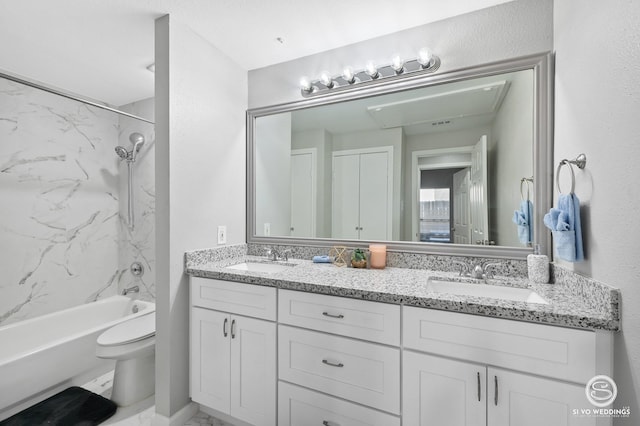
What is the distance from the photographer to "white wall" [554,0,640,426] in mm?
827

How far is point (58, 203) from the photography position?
2475 millimetres

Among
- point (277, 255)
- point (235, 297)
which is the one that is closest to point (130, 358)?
point (235, 297)

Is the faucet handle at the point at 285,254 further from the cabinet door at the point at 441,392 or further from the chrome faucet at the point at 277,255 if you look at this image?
the cabinet door at the point at 441,392

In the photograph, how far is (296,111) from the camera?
6.88 feet

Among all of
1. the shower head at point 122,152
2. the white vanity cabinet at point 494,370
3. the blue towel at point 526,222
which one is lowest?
the white vanity cabinet at point 494,370

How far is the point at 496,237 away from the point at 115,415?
2523 mm

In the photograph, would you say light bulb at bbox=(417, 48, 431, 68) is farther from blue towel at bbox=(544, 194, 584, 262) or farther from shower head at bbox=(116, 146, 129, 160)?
shower head at bbox=(116, 146, 129, 160)

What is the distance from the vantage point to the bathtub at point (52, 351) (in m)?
1.66

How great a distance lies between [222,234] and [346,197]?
3.03ft

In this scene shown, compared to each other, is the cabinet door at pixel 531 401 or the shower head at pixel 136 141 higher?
the shower head at pixel 136 141

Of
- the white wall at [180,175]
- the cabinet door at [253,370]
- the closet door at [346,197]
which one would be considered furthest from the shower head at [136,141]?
the cabinet door at [253,370]

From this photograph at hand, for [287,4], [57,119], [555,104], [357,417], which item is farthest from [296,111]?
[57,119]

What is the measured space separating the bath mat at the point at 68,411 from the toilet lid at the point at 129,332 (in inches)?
16.7

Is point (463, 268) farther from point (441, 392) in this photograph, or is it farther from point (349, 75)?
point (349, 75)
